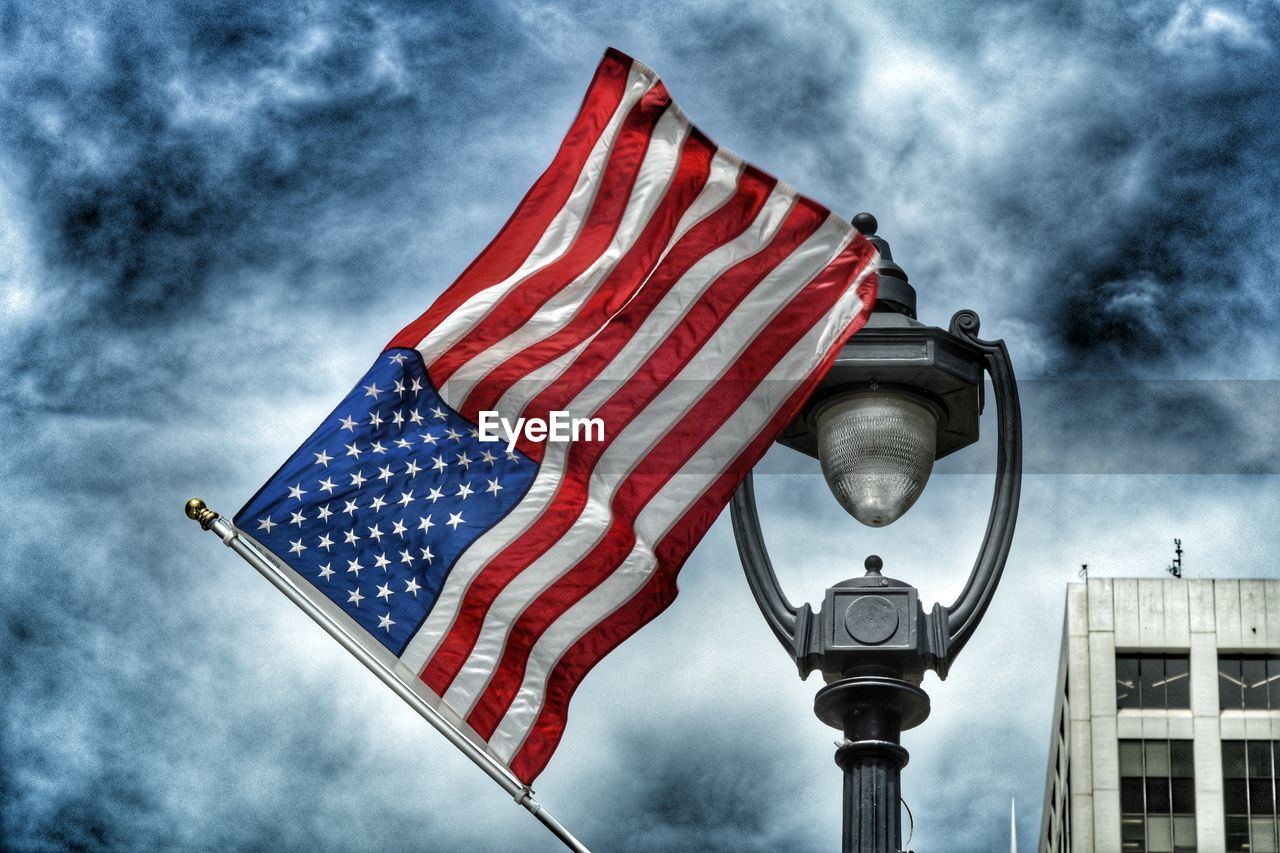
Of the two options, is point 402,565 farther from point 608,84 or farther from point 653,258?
point 608,84

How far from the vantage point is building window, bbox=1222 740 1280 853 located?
263 ft

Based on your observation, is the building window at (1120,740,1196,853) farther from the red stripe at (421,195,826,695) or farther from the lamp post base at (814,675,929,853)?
the lamp post base at (814,675,929,853)

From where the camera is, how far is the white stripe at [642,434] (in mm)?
12617

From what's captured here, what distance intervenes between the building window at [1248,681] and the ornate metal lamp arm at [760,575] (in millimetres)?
75127

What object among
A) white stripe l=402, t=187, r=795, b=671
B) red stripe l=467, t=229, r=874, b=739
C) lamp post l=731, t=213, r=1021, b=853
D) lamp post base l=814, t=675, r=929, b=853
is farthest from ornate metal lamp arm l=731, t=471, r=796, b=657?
white stripe l=402, t=187, r=795, b=671

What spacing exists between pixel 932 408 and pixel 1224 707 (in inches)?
2950

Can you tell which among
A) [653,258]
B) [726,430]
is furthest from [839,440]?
[653,258]

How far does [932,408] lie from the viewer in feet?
36.1

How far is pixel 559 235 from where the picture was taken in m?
13.4

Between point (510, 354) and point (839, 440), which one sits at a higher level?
point (510, 354)

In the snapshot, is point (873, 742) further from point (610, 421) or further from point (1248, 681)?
point (1248, 681)

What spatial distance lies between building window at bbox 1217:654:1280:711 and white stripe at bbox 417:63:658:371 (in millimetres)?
73158

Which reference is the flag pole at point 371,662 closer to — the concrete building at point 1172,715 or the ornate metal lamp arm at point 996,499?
the ornate metal lamp arm at point 996,499

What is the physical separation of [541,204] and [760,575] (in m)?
3.75
